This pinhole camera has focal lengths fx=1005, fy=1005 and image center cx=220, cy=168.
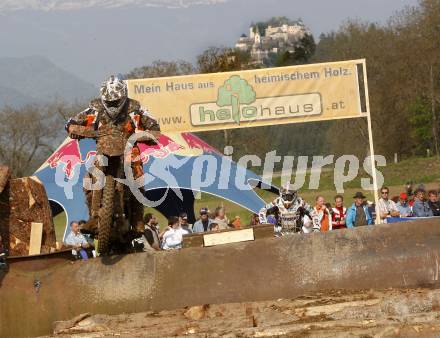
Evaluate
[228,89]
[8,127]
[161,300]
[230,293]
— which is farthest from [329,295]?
[8,127]

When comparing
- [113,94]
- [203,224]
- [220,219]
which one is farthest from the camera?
[220,219]

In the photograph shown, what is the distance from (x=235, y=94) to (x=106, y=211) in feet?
37.4

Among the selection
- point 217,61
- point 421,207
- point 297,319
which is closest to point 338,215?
point 421,207

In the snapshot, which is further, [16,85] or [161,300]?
[16,85]

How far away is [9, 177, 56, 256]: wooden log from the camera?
1140 cm

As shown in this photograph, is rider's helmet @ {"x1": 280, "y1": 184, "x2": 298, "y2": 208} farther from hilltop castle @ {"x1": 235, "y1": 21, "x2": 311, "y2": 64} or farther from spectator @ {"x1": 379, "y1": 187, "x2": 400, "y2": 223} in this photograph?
hilltop castle @ {"x1": 235, "y1": 21, "x2": 311, "y2": 64}

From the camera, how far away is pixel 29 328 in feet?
32.2

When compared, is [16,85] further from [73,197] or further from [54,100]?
[73,197]

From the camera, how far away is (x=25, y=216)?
11445 millimetres

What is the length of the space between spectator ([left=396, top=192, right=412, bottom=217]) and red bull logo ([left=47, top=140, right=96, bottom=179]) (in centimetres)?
672

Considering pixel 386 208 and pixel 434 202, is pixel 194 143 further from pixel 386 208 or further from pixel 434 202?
pixel 434 202

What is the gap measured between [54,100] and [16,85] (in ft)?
168

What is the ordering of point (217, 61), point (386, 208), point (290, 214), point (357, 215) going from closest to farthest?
point (290, 214) < point (357, 215) < point (386, 208) < point (217, 61)

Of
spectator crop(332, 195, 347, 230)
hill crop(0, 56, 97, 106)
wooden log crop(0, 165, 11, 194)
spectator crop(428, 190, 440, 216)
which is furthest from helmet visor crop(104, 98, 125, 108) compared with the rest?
hill crop(0, 56, 97, 106)
